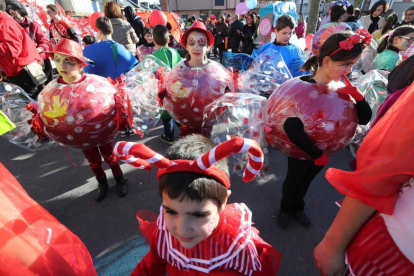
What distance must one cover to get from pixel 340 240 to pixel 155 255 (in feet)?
3.04

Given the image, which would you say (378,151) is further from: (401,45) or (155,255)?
(401,45)

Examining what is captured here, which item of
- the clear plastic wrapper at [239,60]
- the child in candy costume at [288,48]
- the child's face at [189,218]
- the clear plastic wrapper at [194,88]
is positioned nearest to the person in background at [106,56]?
the clear plastic wrapper at [194,88]

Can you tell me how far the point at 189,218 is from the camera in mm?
988

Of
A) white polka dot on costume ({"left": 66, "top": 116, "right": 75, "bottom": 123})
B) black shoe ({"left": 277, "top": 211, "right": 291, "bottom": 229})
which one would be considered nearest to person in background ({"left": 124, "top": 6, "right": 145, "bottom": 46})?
white polka dot on costume ({"left": 66, "top": 116, "right": 75, "bottom": 123})

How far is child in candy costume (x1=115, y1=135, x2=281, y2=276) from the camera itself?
89 cm

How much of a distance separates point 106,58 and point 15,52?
1380 millimetres

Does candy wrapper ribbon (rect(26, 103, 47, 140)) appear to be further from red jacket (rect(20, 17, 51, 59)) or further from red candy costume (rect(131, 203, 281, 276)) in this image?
red jacket (rect(20, 17, 51, 59))

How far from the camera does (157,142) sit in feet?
12.3

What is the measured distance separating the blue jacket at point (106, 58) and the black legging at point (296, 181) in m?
2.63

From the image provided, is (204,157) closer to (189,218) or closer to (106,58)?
(189,218)

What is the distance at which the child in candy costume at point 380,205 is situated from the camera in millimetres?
641

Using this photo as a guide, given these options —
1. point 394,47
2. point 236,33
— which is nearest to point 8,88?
point 394,47

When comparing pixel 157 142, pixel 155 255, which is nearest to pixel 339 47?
pixel 155 255

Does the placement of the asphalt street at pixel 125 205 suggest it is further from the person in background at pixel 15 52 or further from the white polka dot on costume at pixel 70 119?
the person in background at pixel 15 52
